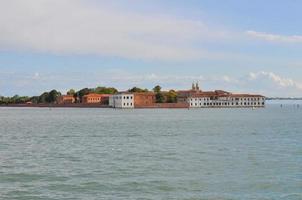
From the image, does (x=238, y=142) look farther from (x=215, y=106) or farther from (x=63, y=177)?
(x=215, y=106)

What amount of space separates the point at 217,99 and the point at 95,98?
27.2 meters

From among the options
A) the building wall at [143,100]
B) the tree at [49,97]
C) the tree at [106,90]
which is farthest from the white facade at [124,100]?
the tree at [49,97]

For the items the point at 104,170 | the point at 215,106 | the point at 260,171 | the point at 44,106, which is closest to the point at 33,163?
the point at 104,170

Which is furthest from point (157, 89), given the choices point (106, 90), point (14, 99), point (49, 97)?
point (14, 99)

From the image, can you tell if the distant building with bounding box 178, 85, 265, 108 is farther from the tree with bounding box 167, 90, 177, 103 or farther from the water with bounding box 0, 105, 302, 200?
the water with bounding box 0, 105, 302, 200

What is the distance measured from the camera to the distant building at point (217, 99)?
119m

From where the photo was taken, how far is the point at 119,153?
18594mm

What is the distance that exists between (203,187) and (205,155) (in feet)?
21.1

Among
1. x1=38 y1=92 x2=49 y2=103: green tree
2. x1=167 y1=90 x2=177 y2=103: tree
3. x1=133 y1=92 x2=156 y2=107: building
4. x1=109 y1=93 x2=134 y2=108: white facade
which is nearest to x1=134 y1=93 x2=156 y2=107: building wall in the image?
x1=133 y1=92 x2=156 y2=107: building

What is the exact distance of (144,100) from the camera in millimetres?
113000

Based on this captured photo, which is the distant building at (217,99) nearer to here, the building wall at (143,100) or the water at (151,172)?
the building wall at (143,100)

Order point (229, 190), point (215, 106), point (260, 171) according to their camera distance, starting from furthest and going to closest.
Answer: point (215, 106)
point (260, 171)
point (229, 190)

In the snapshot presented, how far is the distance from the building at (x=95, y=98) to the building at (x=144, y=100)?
1258 centimetres

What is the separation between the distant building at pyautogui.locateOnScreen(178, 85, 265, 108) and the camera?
119 metres
